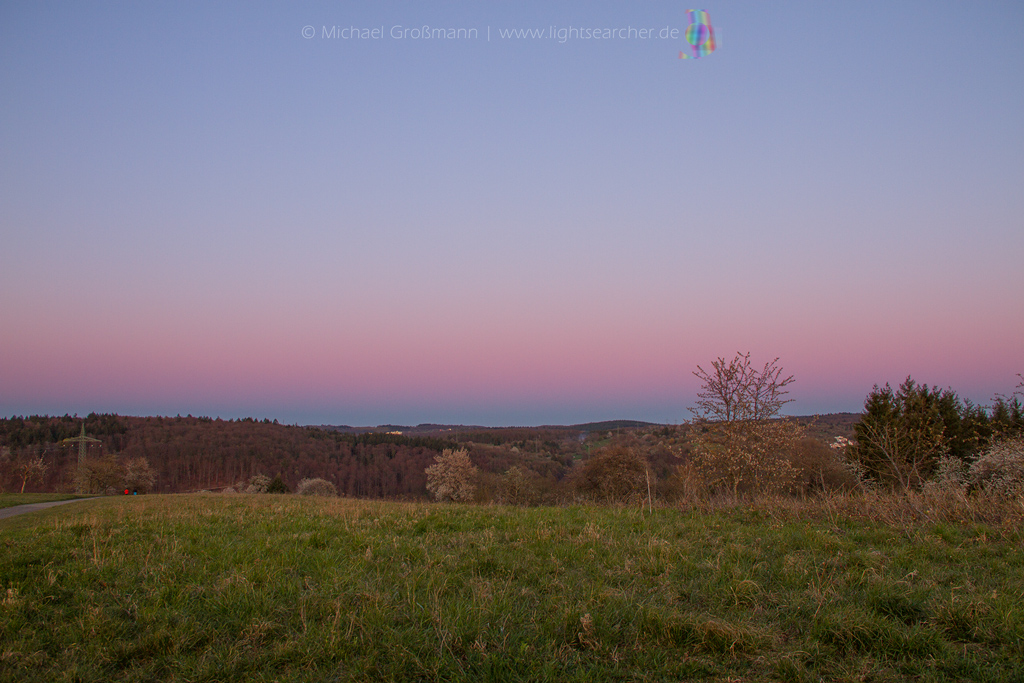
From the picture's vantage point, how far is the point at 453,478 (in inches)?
2178

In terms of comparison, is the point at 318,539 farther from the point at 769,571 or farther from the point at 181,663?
the point at 769,571

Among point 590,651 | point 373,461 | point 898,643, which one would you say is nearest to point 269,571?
point 590,651

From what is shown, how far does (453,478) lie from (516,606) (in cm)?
5360

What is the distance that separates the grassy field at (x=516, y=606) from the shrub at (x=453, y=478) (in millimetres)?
47676

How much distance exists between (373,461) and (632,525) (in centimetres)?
10146

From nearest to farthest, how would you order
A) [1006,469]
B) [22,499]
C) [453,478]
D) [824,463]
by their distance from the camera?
[1006,469] → [22,499] → [824,463] → [453,478]

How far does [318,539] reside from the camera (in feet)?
20.6

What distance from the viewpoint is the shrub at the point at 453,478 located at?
5321 centimetres

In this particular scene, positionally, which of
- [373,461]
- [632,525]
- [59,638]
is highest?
[59,638]

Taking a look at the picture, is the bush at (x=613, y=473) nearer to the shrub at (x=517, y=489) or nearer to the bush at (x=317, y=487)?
the shrub at (x=517, y=489)

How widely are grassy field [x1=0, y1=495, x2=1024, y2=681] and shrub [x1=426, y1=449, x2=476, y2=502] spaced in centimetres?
4768

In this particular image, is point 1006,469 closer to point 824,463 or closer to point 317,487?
point 824,463

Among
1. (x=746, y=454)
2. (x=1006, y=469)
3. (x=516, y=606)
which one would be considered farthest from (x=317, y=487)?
(x=516, y=606)

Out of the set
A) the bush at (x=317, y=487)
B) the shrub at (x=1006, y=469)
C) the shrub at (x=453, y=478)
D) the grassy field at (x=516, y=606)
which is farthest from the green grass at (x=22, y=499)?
the shrub at (x=453, y=478)
